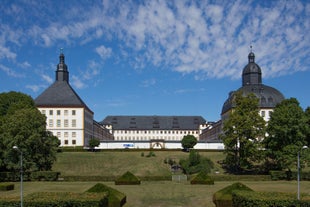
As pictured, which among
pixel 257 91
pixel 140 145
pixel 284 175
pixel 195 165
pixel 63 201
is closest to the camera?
pixel 63 201

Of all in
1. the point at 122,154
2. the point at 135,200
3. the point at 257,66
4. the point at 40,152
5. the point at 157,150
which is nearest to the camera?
the point at 135,200

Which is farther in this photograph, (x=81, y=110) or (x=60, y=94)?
(x=60, y=94)

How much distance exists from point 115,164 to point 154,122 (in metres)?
83.0

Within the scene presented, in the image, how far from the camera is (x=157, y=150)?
254 ft

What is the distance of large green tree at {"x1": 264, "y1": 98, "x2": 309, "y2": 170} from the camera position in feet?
155

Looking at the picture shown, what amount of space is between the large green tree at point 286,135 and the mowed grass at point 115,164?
38.9ft

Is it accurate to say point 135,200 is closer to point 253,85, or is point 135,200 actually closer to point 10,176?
point 10,176

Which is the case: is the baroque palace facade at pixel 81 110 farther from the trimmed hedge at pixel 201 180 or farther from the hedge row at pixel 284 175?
the trimmed hedge at pixel 201 180

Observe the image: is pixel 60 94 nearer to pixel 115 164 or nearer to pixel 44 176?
pixel 115 164

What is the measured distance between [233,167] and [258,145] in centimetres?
858

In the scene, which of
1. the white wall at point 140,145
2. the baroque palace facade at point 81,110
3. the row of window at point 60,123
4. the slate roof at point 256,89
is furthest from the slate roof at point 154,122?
the row of window at point 60,123

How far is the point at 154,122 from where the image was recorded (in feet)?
473

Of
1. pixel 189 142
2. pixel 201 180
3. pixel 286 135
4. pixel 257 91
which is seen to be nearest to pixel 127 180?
pixel 201 180

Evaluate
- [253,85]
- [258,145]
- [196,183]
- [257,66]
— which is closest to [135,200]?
[196,183]
